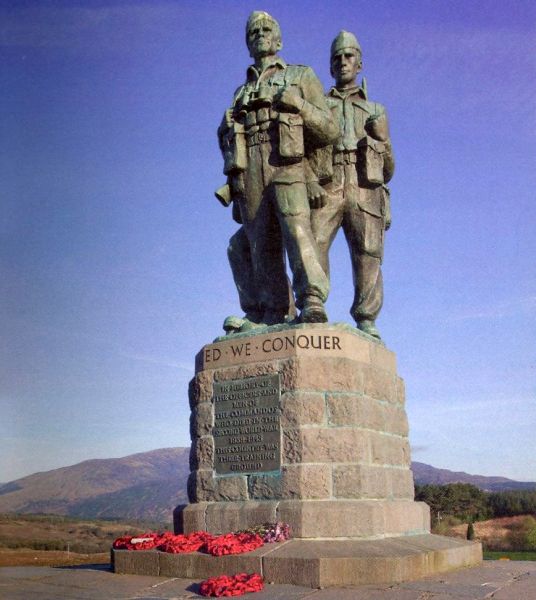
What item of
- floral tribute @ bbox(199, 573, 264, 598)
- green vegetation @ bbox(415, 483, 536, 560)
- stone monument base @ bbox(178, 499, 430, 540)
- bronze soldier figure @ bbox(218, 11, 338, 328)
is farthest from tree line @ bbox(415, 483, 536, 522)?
floral tribute @ bbox(199, 573, 264, 598)

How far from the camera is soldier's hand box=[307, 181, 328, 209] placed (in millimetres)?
8719

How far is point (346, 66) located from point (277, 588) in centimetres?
678

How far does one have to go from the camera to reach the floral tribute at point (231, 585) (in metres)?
5.70

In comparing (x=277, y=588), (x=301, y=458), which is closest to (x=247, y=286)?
(x=301, y=458)

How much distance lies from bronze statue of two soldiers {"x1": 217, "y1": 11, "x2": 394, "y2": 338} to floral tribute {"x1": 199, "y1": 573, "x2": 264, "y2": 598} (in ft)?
9.82

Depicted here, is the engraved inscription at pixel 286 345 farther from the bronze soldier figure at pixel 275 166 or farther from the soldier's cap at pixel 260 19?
the soldier's cap at pixel 260 19

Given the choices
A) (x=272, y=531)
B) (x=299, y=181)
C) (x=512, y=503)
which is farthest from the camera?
(x=512, y=503)

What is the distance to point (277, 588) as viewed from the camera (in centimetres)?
588

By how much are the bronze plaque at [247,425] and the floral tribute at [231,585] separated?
1558mm

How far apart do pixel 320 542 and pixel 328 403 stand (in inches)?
55.5

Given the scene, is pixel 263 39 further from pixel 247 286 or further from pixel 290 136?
pixel 247 286

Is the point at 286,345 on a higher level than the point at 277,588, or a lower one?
higher

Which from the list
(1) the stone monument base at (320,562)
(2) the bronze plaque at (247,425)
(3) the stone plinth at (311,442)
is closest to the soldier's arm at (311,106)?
(3) the stone plinth at (311,442)

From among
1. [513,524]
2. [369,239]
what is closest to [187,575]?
[369,239]
